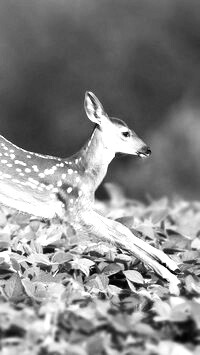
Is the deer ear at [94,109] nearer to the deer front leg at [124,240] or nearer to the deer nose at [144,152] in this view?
the deer nose at [144,152]

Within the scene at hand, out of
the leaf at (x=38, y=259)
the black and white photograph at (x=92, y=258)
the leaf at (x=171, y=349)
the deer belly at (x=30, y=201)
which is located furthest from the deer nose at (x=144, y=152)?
the leaf at (x=171, y=349)

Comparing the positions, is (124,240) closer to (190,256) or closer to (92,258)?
(92,258)

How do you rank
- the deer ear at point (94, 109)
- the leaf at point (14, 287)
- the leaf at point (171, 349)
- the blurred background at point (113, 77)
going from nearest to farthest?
the leaf at point (171, 349)
the leaf at point (14, 287)
the deer ear at point (94, 109)
the blurred background at point (113, 77)

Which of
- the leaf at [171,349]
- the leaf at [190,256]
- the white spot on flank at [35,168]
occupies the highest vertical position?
the white spot on flank at [35,168]

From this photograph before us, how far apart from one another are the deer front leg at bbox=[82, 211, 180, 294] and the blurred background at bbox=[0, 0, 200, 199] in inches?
411

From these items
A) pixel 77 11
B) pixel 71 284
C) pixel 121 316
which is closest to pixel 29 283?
pixel 71 284

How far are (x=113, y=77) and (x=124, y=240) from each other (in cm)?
1185

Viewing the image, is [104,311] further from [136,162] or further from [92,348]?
[136,162]

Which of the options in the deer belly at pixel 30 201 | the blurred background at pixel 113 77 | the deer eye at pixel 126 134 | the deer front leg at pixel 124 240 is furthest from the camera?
the blurred background at pixel 113 77

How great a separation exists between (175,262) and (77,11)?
39.6 feet

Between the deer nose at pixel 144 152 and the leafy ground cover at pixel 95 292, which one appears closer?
the leafy ground cover at pixel 95 292

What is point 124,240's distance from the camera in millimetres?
5457

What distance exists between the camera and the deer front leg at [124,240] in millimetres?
5414

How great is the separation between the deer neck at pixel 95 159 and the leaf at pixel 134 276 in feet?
1.67
